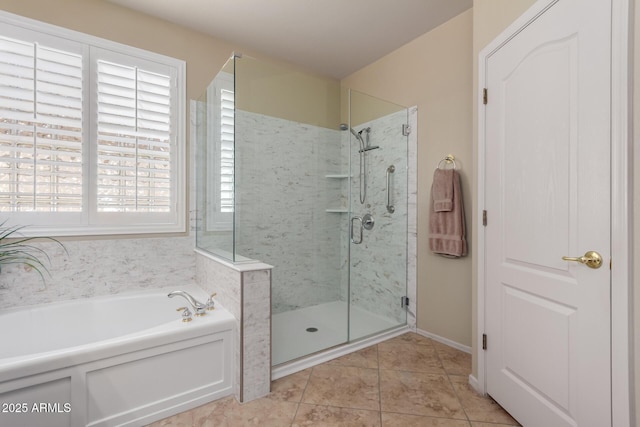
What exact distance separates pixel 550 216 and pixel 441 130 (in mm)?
1392

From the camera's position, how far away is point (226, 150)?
211 cm

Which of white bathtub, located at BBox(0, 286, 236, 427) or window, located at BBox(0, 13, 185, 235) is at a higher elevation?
window, located at BBox(0, 13, 185, 235)

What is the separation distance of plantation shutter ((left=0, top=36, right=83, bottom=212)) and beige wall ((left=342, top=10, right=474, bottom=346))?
269 cm

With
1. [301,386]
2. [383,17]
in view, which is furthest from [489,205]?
[383,17]

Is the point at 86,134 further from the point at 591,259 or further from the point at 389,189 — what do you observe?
the point at 591,259

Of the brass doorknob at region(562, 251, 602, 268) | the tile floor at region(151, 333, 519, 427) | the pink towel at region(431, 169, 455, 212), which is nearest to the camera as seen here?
the brass doorknob at region(562, 251, 602, 268)

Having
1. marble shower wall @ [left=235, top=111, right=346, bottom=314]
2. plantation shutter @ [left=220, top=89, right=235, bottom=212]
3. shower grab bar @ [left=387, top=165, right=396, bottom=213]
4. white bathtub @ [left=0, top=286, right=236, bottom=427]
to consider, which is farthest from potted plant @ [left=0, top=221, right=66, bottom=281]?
shower grab bar @ [left=387, top=165, right=396, bottom=213]

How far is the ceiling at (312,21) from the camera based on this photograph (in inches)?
91.1

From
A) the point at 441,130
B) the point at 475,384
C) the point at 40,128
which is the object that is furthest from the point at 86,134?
the point at 475,384

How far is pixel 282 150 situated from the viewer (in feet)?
8.87

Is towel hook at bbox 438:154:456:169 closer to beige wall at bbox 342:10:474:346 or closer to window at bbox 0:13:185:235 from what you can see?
beige wall at bbox 342:10:474:346

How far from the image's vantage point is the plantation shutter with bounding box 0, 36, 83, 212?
196cm

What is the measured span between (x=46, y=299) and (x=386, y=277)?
2.65m

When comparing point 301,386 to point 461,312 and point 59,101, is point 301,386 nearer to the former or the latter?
point 461,312
